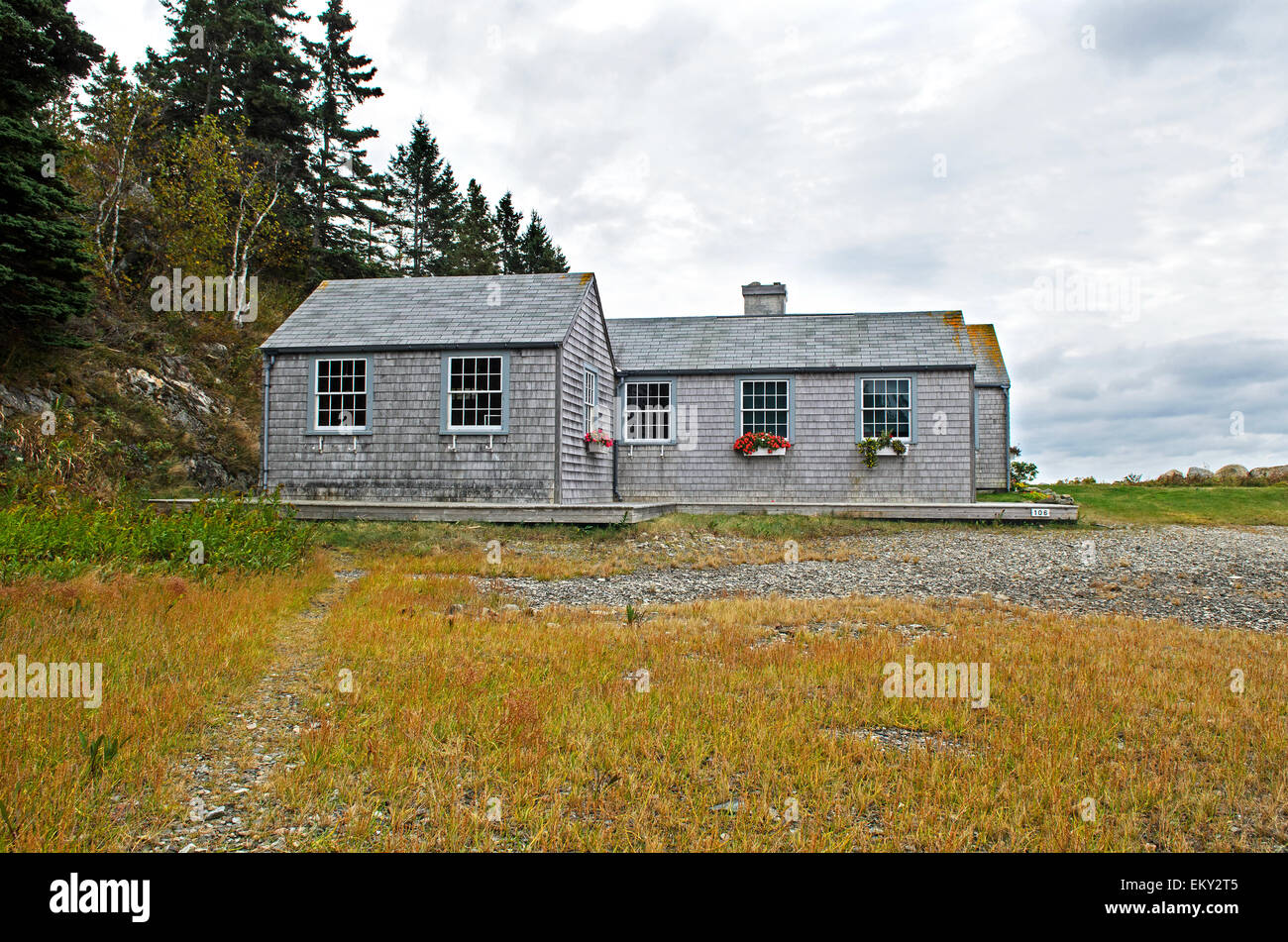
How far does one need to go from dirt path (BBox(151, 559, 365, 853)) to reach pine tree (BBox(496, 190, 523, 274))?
38497 millimetres

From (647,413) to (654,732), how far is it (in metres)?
16.0

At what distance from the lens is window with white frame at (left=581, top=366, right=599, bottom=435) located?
17.6 metres

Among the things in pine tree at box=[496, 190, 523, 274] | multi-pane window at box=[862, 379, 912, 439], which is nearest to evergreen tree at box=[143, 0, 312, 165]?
pine tree at box=[496, 190, 523, 274]

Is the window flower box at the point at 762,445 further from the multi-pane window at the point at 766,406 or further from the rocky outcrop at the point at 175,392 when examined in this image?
the rocky outcrop at the point at 175,392

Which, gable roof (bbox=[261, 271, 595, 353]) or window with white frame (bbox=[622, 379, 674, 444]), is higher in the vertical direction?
gable roof (bbox=[261, 271, 595, 353])

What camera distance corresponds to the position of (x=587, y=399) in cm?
1780

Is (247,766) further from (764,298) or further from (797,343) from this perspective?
(764,298)

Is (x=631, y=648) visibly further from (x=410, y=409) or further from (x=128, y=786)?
(x=410, y=409)

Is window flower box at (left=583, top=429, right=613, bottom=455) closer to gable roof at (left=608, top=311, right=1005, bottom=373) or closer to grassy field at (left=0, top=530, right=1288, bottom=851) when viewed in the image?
gable roof at (left=608, top=311, right=1005, bottom=373)

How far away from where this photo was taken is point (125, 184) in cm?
2286

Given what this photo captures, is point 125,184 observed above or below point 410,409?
above

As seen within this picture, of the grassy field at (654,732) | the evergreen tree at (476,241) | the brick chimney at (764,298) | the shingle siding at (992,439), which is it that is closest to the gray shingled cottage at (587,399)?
the brick chimney at (764,298)
